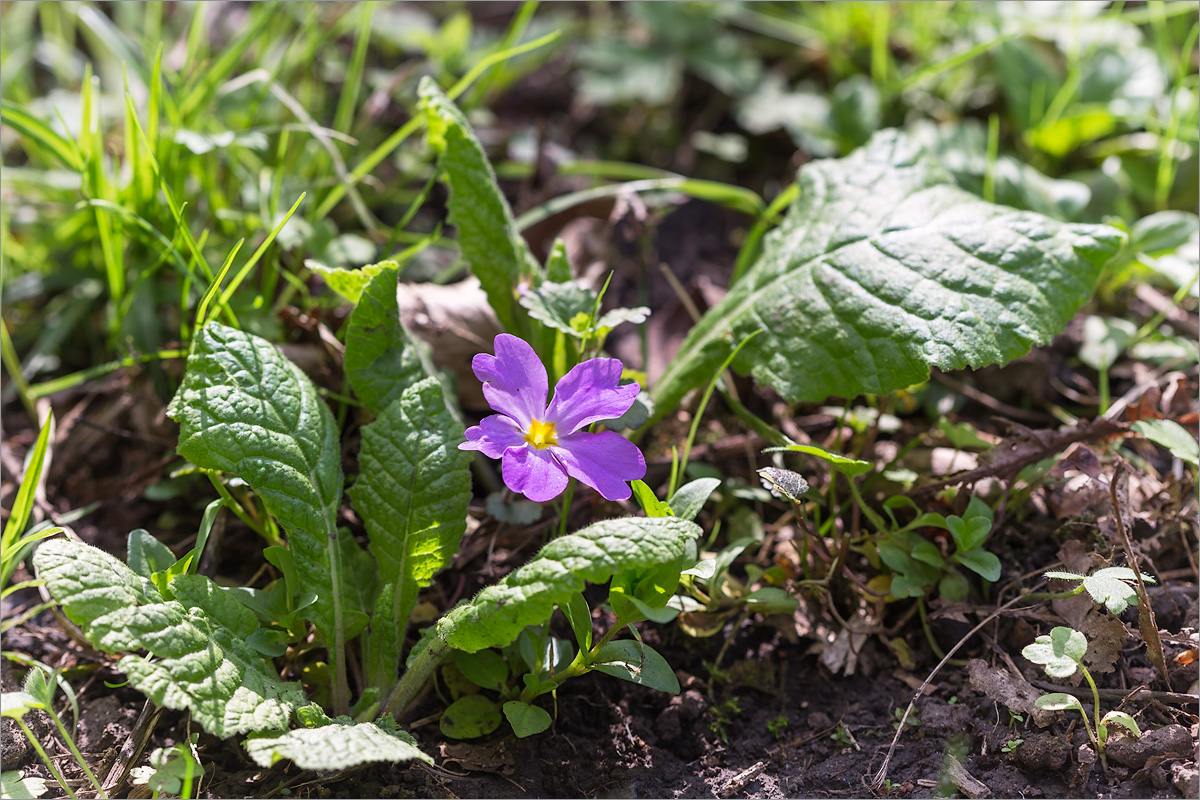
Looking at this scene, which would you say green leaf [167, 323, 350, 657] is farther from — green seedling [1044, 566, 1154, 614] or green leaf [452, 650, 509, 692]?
green seedling [1044, 566, 1154, 614]

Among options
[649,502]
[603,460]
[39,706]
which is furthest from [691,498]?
[39,706]

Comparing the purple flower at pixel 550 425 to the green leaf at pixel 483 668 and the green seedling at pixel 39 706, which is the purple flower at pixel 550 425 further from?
the green seedling at pixel 39 706

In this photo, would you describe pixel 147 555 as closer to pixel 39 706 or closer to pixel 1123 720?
pixel 39 706

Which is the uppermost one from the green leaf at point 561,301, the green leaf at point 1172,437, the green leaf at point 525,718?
the green leaf at point 561,301

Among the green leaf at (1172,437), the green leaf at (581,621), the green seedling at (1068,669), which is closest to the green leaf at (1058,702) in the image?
the green seedling at (1068,669)

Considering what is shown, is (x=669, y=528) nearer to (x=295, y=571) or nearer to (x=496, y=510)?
(x=496, y=510)

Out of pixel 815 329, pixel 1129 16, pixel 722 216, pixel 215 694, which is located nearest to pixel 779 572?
pixel 815 329

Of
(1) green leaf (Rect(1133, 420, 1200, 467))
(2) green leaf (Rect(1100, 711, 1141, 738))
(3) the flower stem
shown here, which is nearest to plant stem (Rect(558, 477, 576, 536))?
(3) the flower stem
